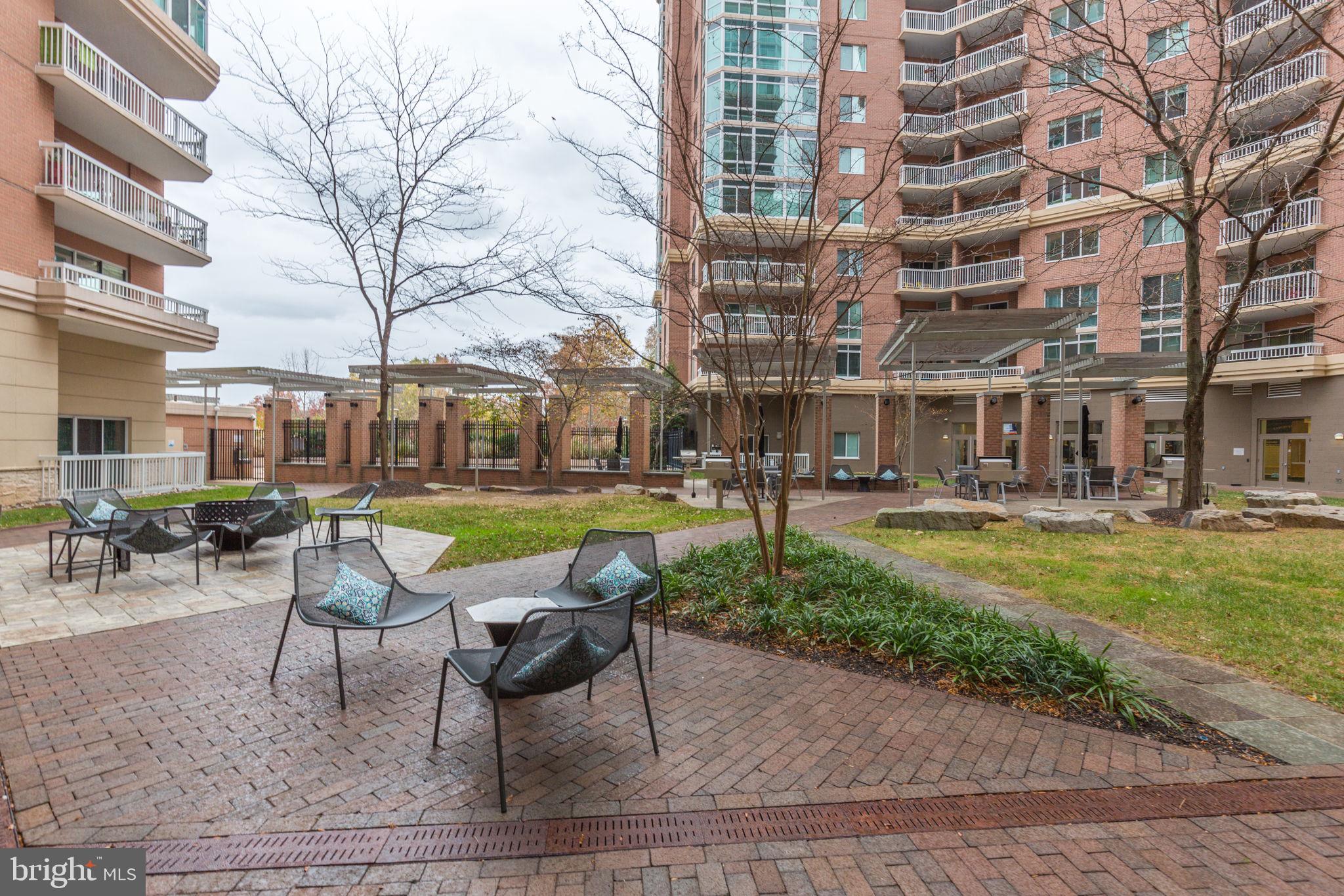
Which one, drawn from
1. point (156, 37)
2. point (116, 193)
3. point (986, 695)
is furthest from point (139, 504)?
point (986, 695)

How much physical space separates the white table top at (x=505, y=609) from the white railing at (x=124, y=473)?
13.8 metres

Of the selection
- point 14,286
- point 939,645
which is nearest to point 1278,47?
point 939,645

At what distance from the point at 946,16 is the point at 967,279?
41.6ft

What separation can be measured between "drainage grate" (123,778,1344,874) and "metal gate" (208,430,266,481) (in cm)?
2499

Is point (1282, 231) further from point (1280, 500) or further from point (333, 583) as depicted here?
point (333, 583)

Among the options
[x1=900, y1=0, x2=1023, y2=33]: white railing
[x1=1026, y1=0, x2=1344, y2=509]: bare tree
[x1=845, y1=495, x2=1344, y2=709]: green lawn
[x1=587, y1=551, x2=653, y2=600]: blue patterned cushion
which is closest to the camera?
[x1=587, y1=551, x2=653, y2=600]: blue patterned cushion

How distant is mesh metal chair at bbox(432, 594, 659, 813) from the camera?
2.69 meters

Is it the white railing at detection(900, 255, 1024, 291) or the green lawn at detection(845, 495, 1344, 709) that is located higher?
the white railing at detection(900, 255, 1024, 291)

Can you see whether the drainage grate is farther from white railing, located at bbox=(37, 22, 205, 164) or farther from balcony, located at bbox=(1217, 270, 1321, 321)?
balcony, located at bbox=(1217, 270, 1321, 321)

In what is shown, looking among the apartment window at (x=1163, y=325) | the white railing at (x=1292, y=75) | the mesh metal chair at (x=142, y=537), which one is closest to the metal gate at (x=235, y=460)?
the mesh metal chair at (x=142, y=537)

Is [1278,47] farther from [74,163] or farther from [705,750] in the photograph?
[74,163]

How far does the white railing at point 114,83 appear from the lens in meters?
12.7

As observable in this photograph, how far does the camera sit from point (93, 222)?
45.7ft

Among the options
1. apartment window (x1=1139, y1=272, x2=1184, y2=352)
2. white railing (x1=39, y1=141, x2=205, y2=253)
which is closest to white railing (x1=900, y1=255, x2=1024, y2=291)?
apartment window (x1=1139, y1=272, x2=1184, y2=352)
